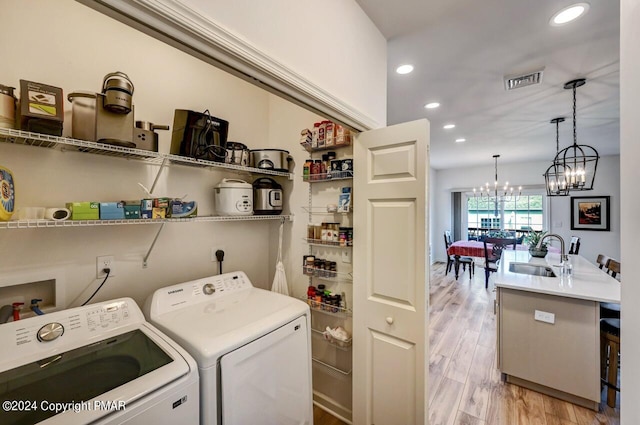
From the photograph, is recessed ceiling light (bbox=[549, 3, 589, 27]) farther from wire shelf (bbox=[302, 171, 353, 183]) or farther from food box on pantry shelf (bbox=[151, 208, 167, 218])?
food box on pantry shelf (bbox=[151, 208, 167, 218])

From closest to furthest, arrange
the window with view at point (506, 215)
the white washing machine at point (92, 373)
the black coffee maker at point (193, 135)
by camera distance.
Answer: the white washing machine at point (92, 373) < the black coffee maker at point (193, 135) < the window with view at point (506, 215)

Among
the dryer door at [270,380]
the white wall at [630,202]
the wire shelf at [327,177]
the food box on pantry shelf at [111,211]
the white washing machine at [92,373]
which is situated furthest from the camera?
the wire shelf at [327,177]

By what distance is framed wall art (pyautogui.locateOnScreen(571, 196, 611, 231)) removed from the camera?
5703 millimetres

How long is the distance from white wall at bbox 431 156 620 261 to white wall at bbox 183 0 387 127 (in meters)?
6.51

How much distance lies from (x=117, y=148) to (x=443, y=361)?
3211 mm

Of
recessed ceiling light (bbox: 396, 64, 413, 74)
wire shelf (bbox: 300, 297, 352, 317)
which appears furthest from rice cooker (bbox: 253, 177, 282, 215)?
recessed ceiling light (bbox: 396, 64, 413, 74)

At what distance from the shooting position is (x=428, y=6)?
1485 mm

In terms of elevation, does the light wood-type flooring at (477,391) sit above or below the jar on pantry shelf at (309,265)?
below

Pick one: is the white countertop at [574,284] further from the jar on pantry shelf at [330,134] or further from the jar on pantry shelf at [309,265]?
the jar on pantry shelf at [330,134]

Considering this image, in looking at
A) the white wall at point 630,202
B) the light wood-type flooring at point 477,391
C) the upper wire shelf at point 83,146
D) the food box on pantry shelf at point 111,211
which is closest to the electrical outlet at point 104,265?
the food box on pantry shelf at point 111,211

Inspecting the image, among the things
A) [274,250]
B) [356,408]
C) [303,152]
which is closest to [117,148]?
[303,152]

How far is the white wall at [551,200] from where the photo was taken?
5.66 metres

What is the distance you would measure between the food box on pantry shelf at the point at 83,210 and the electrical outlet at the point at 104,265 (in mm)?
362

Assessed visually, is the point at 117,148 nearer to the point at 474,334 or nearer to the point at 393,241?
the point at 393,241
